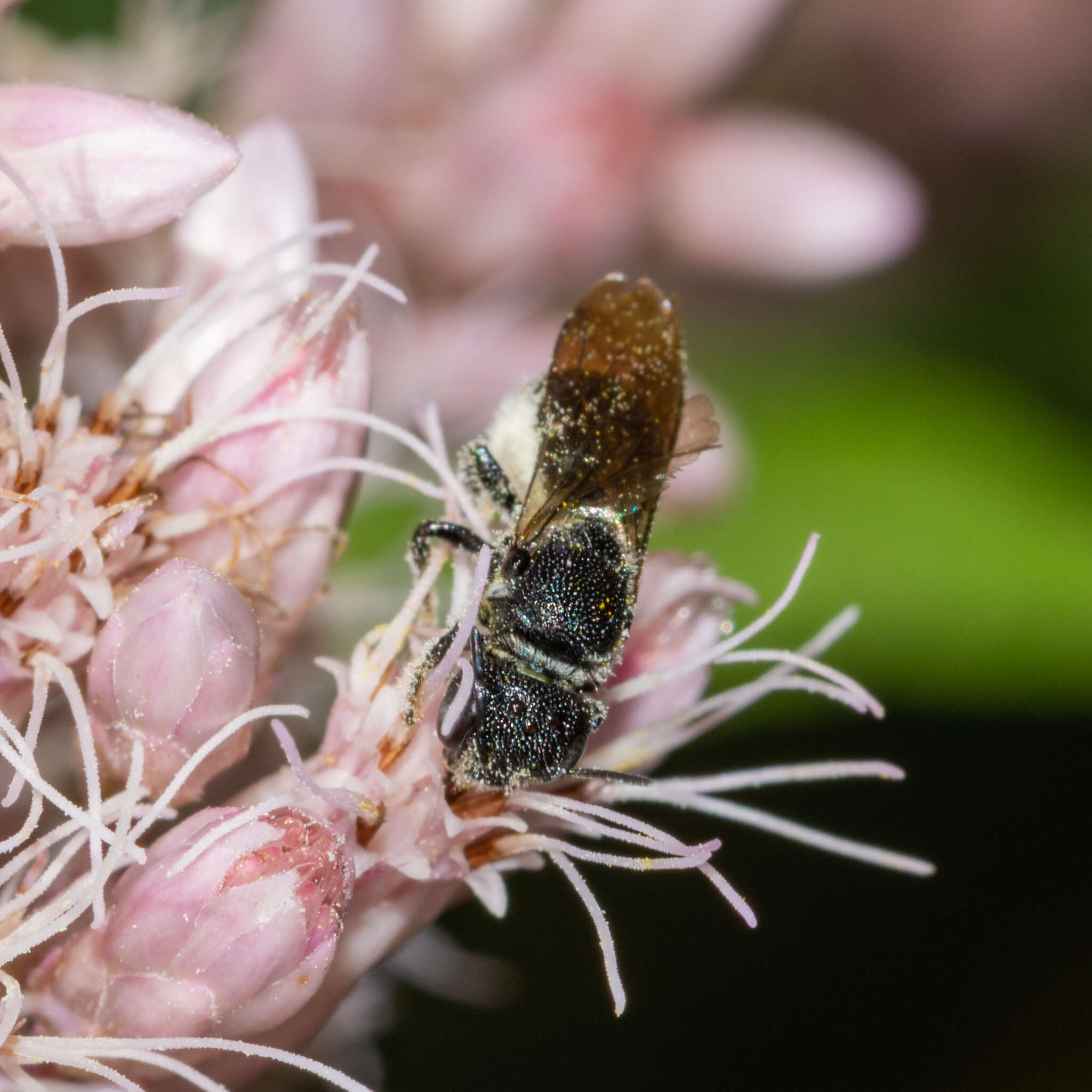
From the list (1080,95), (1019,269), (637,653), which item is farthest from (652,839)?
(1080,95)

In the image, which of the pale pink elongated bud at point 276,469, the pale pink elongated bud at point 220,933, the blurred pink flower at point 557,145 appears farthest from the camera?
the blurred pink flower at point 557,145

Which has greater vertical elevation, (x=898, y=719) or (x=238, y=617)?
(x=238, y=617)

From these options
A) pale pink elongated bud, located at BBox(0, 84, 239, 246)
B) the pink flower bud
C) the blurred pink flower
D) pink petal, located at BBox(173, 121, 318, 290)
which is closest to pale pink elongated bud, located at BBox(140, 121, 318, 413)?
pink petal, located at BBox(173, 121, 318, 290)

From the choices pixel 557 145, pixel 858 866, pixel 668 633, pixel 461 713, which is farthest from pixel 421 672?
pixel 858 866

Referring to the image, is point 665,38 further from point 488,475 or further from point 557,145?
point 488,475

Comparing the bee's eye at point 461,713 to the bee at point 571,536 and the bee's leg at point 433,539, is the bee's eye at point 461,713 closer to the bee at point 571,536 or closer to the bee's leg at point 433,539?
the bee at point 571,536

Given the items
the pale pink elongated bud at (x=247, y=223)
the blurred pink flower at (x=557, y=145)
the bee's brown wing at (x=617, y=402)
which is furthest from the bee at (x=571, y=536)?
the blurred pink flower at (x=557, y=145)

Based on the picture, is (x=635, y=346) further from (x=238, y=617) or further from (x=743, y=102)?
(x=743, y=102)
